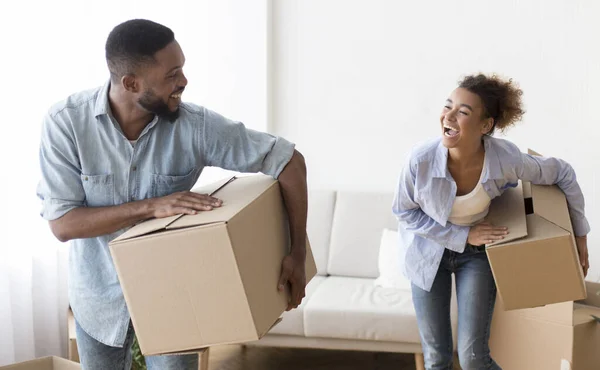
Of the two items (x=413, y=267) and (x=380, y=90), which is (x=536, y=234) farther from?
(x=380, y=90)

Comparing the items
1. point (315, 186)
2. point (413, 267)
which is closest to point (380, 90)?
point (315, 186)

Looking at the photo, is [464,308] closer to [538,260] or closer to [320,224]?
[538,260]

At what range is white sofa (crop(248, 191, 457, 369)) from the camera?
3.10m

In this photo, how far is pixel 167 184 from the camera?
172 cm

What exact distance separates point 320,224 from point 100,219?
2145 mm

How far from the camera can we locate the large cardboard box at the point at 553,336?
8.96 ft

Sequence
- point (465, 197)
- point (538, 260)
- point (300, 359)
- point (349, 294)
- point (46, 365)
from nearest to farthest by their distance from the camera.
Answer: point (538, 260)
point (465, 197)
point (46, 365)
point (349, 294)
point (300, 359)

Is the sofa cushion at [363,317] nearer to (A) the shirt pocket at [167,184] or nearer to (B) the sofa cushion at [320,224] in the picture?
(B) the sofa cushion at [320,224]

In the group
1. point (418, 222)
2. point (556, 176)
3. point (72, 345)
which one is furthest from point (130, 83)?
point (72, 345)

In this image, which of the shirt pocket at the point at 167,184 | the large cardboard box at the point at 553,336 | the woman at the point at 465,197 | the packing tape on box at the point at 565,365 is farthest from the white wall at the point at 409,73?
the shirt pocket at the point at 167,184

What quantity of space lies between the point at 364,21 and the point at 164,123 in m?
2.28

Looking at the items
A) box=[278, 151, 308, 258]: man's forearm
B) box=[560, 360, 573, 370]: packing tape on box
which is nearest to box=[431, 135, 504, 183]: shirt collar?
box=[278, 151, 308, 258]: man's forearm

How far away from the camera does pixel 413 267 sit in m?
2.34

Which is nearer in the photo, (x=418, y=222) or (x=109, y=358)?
Result: (x=109, y=358)
